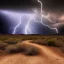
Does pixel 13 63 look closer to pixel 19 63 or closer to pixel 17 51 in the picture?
pixel 19 63

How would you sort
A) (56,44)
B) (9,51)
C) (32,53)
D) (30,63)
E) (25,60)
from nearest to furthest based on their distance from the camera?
1. (30,63)
2. (25,60)
3. (32,53)
4. (9,51)
5. (56,44)

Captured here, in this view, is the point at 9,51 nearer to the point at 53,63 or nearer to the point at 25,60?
the point at 25,60

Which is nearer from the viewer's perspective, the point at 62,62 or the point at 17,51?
the point at 62,62

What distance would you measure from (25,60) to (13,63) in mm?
1065

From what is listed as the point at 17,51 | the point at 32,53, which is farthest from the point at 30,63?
the point at 17,51

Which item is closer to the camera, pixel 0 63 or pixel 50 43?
pixel 0 63

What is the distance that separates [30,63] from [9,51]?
14.0ft

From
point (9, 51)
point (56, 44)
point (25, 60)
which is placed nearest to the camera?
point (25, 60)

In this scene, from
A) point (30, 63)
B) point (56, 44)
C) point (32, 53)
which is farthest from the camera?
point (56, 44)

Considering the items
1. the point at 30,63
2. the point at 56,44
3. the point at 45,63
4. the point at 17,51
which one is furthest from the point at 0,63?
the point at 56,44

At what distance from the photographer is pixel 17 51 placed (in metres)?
14.5

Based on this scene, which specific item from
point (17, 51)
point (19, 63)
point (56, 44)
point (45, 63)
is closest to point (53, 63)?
point (45, 63)

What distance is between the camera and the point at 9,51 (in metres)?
14.2

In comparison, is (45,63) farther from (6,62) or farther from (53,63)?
(6,62)
